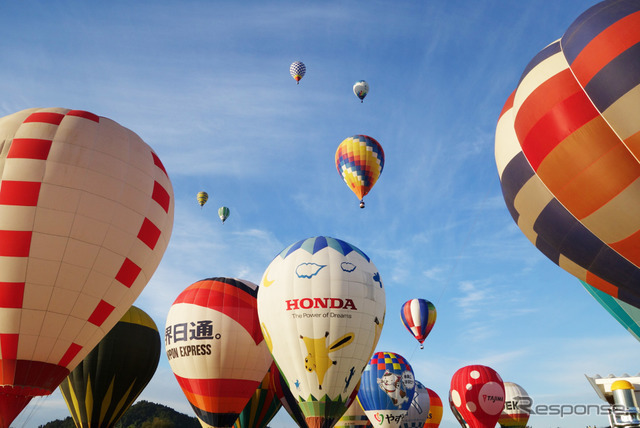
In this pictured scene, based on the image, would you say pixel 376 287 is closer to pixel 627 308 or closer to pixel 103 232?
pixel 627 308

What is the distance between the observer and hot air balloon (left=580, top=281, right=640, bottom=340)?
41.0 ft

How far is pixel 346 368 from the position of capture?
1535 cm

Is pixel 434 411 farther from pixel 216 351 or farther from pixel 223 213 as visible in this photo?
pixel 216 351

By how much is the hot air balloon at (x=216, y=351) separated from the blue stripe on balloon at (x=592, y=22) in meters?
14.3

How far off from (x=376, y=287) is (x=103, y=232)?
881 cm

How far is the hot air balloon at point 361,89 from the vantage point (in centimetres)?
3152

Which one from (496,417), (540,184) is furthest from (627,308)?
(496,417)

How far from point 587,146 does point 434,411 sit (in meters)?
29.9

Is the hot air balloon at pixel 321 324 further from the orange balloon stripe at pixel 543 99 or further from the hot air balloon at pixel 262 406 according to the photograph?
the orange balloon stripe at pixel 543 99

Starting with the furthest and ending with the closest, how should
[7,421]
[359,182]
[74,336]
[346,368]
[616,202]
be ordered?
[359,182], [346,368], [74,336], [7,421], [616,202]

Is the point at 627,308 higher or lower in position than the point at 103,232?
lower

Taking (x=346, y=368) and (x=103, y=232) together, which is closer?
(x=103, y=232)

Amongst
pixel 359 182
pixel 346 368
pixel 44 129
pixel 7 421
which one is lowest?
pixel 7 421

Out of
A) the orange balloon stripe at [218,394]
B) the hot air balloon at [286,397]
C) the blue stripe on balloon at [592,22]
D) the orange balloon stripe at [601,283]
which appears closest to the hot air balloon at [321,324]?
the orange balloon stripe at [218,394]
